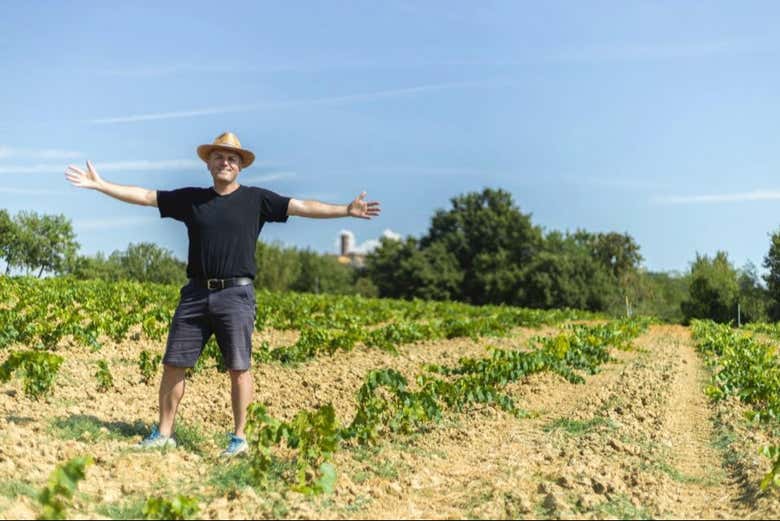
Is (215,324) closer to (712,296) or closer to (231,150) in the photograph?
(231,150)

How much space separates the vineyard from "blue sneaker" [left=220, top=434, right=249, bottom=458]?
10 cm

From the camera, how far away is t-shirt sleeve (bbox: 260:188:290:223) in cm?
599

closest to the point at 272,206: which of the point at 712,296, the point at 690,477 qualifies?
the point at 690,477

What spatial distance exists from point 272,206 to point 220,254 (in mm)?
575

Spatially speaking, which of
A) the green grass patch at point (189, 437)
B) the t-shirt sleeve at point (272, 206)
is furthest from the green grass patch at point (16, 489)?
the t-shirt sleeve at point (272, 206)

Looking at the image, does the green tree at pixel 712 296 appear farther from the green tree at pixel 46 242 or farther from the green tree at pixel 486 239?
the green tree at pixel 46 242

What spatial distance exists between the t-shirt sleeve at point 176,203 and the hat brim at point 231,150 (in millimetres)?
321

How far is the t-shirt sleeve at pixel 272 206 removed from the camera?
5992mm

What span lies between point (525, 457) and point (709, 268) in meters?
45.4

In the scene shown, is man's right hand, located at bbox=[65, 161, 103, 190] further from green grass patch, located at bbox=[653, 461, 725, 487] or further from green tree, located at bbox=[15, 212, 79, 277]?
green tree, located at bbox=[15, 212, 79, 277]

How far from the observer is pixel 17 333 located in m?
10.8

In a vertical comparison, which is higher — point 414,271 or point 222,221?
point 414,271

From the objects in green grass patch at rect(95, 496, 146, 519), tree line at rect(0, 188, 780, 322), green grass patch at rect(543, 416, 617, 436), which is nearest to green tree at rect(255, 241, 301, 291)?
tree line at rect(0, 188, 780, 322)

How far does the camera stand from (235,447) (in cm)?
577
